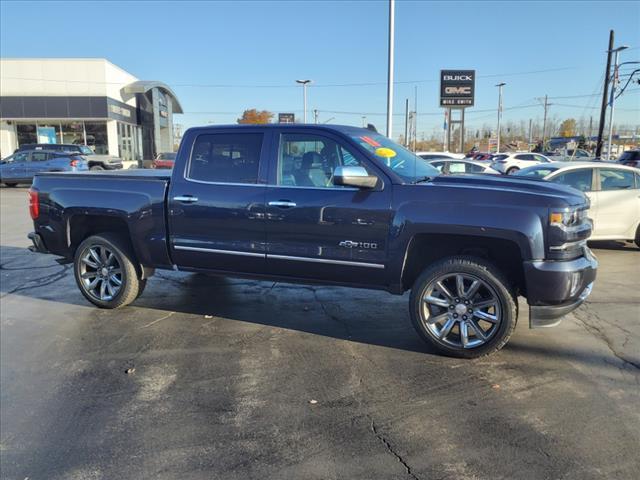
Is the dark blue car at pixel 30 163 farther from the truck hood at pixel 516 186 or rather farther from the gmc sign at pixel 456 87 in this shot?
the gmc sign at pixel 456 87

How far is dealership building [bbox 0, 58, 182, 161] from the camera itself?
31.6 metres

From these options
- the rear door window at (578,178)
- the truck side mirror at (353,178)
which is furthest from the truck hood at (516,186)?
the rear door window at (578,178)

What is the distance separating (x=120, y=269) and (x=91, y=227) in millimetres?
712

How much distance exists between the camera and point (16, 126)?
33.2m

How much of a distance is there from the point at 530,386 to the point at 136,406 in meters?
2.85

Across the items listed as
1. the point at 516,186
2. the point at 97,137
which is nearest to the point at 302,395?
the point at 516,186

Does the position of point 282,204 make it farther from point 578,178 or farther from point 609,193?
point 609,193

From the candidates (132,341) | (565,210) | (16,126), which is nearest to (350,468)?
(565,210)

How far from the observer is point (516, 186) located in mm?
4215

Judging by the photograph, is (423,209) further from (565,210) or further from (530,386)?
(530,386)

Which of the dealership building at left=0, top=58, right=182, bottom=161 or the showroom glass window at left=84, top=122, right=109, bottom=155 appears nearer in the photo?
the dealership building at left=0, top=58, right=182, bottom=161

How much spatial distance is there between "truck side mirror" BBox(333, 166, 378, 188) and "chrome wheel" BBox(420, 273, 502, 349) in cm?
99

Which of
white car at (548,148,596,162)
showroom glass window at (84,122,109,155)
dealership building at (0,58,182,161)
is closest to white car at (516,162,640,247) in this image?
white car at (548,148,596,162)

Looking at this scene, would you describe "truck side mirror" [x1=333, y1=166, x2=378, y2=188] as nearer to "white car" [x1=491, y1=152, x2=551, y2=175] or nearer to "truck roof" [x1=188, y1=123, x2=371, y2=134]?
"truck roof" [x1=188, y1=123, x2=371, y2=134]
